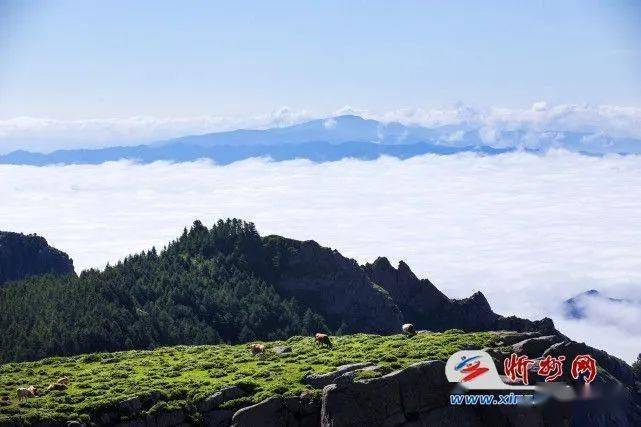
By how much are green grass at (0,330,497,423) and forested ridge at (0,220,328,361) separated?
3605 centimetres

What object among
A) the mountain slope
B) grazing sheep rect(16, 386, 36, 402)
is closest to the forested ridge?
the mountain slope

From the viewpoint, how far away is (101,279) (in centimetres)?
18412

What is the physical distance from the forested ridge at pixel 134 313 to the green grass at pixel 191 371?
36054mm

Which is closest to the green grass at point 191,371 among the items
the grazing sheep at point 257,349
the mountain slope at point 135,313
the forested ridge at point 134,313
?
the grazing sheep at point 257,349

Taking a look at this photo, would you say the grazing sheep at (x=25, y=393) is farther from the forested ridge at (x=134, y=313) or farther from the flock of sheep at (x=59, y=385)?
the forested ridge at (x=134, y=313)

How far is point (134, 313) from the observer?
16788 cm

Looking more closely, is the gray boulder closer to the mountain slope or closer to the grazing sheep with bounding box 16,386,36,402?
the grazing sheep with bounding box 16,386,36,402

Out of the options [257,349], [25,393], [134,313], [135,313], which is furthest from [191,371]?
[134,313]

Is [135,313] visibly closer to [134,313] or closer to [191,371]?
[134,313]

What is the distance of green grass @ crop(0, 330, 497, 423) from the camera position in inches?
3147

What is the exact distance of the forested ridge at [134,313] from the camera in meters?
150

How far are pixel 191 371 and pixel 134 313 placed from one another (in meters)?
75.7

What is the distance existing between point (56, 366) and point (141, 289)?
71.8 meters

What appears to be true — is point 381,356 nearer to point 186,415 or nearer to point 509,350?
point 509,350
